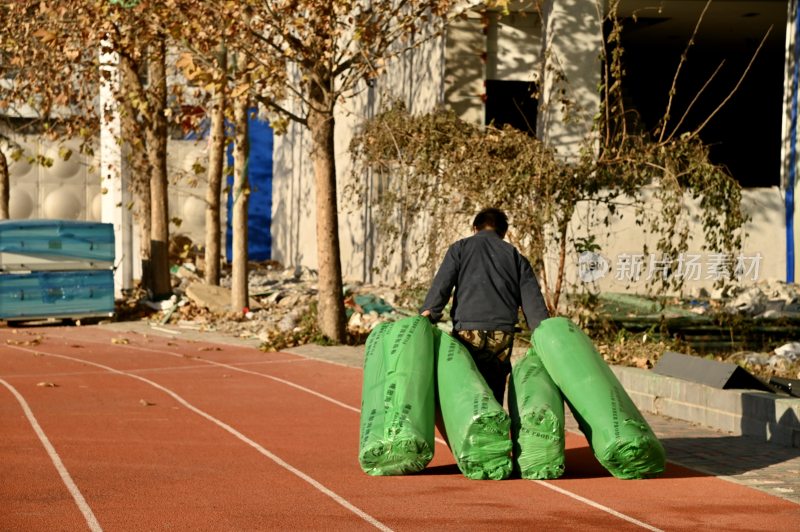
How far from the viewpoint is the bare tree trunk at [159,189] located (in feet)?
79.7

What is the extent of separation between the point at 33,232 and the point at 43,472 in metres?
14.2

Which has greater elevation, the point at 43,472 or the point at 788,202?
the point at 788,202

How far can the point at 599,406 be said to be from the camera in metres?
8.69

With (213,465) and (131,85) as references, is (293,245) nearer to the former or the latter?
(131,85)

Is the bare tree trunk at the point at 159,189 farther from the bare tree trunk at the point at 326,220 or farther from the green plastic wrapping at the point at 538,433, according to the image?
the green plastic wrapping at the point at 538,433

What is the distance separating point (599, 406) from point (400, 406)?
134 cm

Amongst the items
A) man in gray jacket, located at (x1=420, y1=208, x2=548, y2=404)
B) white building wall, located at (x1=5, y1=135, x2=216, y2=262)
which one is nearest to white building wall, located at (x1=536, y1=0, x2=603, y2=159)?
man in gray jacket, located at (x1=420, y1=208, x2=548, y2=404)

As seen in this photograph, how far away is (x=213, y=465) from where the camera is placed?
9.30 m

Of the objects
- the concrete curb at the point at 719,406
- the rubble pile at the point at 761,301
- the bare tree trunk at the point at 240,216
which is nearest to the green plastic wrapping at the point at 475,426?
the concrete curb at the point at 719,406

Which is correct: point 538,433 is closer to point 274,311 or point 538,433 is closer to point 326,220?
point 326,220

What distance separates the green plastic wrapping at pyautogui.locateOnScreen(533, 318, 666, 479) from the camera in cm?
861

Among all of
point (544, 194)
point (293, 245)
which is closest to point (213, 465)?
point (544, 194)

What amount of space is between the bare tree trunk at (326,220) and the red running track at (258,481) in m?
4.57

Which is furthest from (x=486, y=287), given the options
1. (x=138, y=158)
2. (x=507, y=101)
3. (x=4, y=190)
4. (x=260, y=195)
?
(x=260, y=195)
